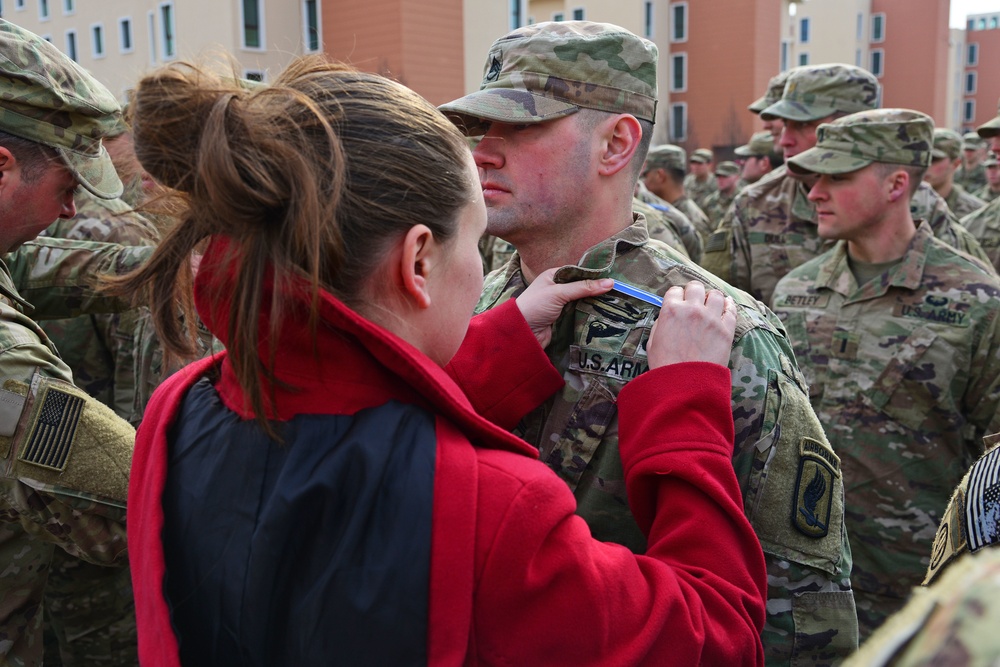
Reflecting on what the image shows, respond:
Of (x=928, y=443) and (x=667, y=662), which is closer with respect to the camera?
(x=667, y=662)

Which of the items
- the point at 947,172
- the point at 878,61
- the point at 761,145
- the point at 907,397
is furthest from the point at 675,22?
the point at 907,397

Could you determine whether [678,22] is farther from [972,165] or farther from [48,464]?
[48,464]

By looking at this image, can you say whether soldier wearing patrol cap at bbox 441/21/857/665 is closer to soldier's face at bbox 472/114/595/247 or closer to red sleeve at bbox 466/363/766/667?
soldier's face at bbox 472/114/595/247

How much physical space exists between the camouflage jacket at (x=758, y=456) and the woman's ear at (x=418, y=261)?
671mm

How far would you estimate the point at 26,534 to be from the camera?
93.0 inches

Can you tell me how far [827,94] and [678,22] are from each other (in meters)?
37.8

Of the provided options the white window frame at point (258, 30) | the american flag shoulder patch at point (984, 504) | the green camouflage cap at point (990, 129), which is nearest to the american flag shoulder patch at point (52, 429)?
the american flag shoulder patch at point (984, 504)

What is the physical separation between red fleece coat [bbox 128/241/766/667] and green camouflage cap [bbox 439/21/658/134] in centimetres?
78

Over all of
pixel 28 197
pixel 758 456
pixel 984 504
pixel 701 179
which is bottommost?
pixel 701 179

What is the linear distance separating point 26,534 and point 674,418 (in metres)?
1.79

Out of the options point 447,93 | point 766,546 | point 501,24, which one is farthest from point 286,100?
point 501,24

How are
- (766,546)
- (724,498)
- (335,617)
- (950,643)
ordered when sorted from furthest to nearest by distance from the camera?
(766,546)
(724,498)
(335,617)
(950,643)

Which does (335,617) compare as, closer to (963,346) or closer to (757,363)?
(757,363)

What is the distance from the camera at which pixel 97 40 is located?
33.2 meters
